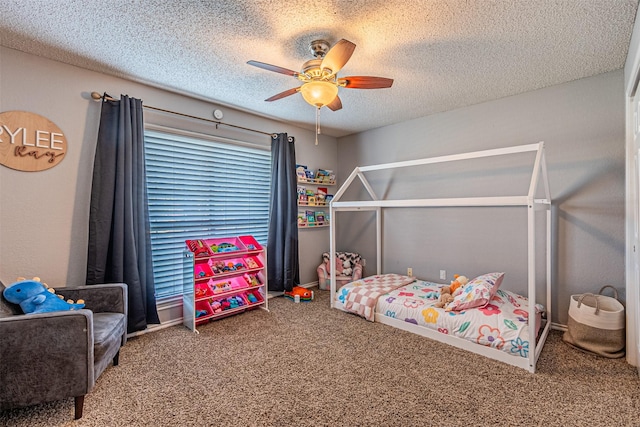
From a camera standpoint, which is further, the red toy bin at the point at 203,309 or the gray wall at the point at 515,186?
the red toy bin at the point at 203,309

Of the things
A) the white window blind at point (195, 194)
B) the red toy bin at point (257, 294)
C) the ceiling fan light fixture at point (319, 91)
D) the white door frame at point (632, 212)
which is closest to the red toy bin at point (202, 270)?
the white window blind at point (195, 194)

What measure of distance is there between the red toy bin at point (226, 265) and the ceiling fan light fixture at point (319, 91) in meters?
2.10

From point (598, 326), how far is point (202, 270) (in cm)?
355

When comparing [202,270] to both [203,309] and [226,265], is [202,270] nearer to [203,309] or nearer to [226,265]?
[226,265]

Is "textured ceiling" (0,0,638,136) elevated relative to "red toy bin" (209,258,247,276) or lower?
elevated

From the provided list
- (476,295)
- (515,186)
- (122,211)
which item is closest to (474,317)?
(476,295)

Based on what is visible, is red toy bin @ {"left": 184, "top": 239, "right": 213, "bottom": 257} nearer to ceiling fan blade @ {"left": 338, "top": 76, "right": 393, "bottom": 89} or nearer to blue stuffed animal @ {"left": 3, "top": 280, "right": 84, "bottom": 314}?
blue stuffed animal @ {"left": 3, "top": 280, "right": 84, "bottom": 314}

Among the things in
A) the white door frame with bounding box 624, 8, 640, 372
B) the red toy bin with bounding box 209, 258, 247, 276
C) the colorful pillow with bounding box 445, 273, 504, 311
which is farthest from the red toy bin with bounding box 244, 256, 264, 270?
the white door frame with bounding box 624, 8, 640, 372

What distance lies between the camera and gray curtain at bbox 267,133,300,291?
404 cm

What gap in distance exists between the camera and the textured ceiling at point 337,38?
1.86m

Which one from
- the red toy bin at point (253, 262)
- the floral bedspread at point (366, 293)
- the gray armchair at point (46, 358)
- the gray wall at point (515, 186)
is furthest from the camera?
the red toy bin at point (253, 262)

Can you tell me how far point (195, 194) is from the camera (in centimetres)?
345

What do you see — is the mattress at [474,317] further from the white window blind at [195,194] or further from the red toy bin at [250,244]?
the white window blind at [195,194]

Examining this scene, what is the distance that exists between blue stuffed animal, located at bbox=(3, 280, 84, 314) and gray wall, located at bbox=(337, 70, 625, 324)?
360 centimetres
